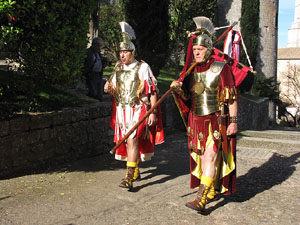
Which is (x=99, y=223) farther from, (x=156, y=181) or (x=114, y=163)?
(x=114, y=163)

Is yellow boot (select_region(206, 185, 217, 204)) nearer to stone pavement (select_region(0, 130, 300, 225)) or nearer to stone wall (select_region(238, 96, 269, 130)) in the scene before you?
stone pavement (select_region(0, 130, 300, 225))

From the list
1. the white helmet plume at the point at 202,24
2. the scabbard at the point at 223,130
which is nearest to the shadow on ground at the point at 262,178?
the scabbard at the point at 223,130

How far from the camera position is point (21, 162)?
229 inches

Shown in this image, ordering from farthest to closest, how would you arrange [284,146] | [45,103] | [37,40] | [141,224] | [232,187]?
1. [284,146]
2. [45,103]
3. [37,40]
4. [232,187]
5. [141,224]

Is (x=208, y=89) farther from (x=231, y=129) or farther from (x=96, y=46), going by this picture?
(x=96, y=46)

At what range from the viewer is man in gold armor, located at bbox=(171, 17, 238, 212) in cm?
460

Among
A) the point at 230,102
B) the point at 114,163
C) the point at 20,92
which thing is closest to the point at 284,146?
the point at 114,163

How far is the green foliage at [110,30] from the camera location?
16844 mm

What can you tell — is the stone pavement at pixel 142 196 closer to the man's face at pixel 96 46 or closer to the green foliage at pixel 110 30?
the man's face at pixel 96 46

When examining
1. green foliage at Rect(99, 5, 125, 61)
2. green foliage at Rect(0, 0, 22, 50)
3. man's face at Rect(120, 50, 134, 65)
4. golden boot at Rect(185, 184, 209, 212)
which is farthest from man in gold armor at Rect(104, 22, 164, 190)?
green foliage at Rect(99, 5, 125, 61)

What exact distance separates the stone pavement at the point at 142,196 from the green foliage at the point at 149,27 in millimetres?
5159

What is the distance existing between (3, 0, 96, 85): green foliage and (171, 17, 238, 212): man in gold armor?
1.94m

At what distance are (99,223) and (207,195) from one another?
5.09 ft

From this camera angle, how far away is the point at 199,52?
15.4ft
